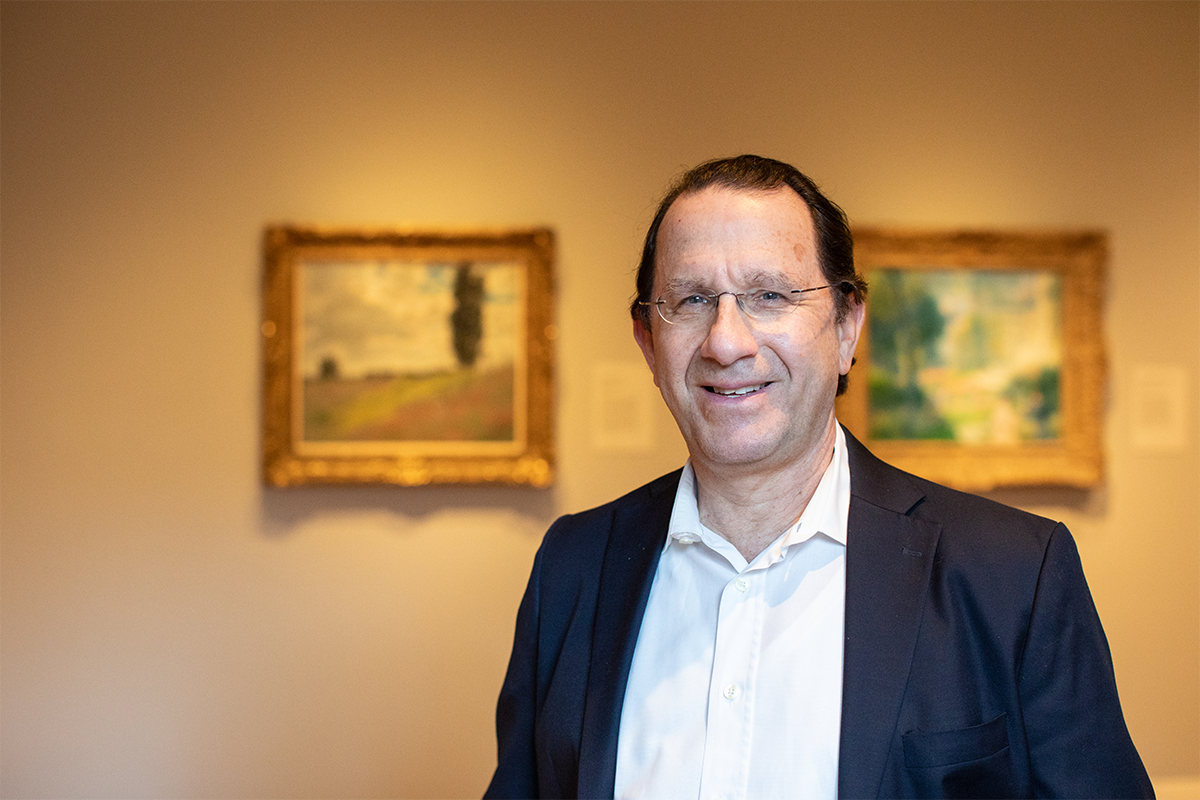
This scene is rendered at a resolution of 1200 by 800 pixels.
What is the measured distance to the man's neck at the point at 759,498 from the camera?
1.36 meters

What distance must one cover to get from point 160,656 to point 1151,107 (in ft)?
13.9

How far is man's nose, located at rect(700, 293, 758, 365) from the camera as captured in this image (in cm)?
125

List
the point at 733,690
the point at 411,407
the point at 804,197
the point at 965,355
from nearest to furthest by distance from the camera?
the point at 733,690
the point at 804,197
the point at 411,407
the point at 965,355

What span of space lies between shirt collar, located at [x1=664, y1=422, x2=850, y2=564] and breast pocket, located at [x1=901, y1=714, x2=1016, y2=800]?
295 millimetres

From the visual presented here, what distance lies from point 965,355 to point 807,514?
90.2 inches

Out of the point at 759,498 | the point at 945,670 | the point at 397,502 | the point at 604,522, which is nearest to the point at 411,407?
the point at 397,502

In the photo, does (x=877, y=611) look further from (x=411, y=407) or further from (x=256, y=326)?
(x=256, y=326)

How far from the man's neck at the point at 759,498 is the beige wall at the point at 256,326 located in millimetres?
1871

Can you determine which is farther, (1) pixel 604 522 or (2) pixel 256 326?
(2) pixel 256 326

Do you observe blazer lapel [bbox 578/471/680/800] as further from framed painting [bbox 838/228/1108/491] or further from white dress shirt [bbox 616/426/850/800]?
framed painting [bbox 838/228/1108/491]

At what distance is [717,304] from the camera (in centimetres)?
130

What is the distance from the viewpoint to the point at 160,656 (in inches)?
125

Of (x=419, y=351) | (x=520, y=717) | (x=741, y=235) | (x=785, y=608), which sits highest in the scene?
(x=741, y=235)

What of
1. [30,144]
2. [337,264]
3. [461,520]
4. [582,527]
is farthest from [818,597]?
[30,144]
